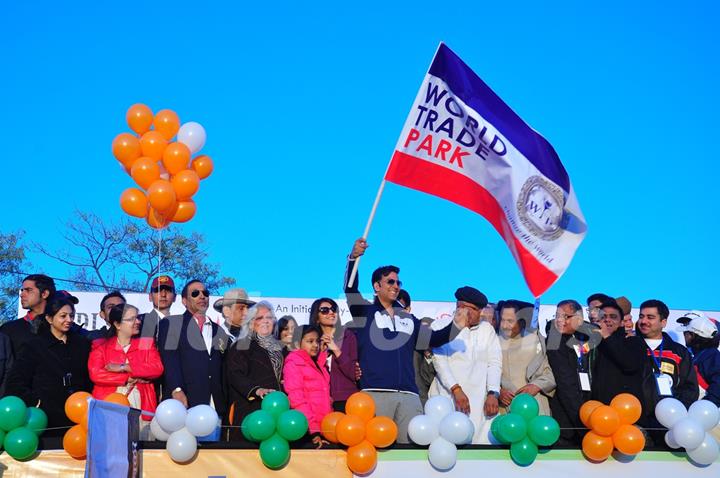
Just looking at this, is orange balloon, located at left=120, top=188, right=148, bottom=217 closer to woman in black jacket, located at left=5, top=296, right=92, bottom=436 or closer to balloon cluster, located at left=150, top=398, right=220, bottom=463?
woman in black jacket, located at left=5, top=296, right=92, bottom=436

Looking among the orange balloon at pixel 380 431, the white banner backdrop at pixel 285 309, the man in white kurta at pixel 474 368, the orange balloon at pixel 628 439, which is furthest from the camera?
the white banner backdrop at pixel 285 309

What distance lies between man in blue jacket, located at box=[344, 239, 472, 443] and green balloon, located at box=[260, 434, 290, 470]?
1051 mm

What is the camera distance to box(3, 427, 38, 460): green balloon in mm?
7309

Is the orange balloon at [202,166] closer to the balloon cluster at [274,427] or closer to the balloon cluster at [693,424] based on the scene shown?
the balloon cluster at [274,427]

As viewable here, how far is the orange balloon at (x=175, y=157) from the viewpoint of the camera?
8641 millimetres

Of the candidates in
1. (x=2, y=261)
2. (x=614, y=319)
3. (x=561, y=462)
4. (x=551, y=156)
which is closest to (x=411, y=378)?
(x=561, y=462)

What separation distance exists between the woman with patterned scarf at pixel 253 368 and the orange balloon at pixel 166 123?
1846mm

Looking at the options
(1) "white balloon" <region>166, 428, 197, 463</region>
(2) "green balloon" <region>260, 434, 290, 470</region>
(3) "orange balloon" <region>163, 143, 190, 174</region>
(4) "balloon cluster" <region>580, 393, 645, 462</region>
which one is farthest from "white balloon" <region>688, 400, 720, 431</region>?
(3) "orange balloon" <region>163, 143, 190, 174</region>

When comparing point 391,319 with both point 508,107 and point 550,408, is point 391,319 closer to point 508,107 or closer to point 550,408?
point 550,408

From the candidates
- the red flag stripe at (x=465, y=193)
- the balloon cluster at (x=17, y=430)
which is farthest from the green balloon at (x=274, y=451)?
→ the red flag stripe at (x=465, y=193)

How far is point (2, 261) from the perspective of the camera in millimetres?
34094

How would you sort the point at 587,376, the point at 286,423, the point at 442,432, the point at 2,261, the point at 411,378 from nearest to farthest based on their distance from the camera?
the point at 286,423 → the point at 442,432 → the point at 411,378 → the point at 587,376 → the point at 2,261

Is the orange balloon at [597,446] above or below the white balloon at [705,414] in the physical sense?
below

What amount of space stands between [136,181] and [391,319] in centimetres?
259
